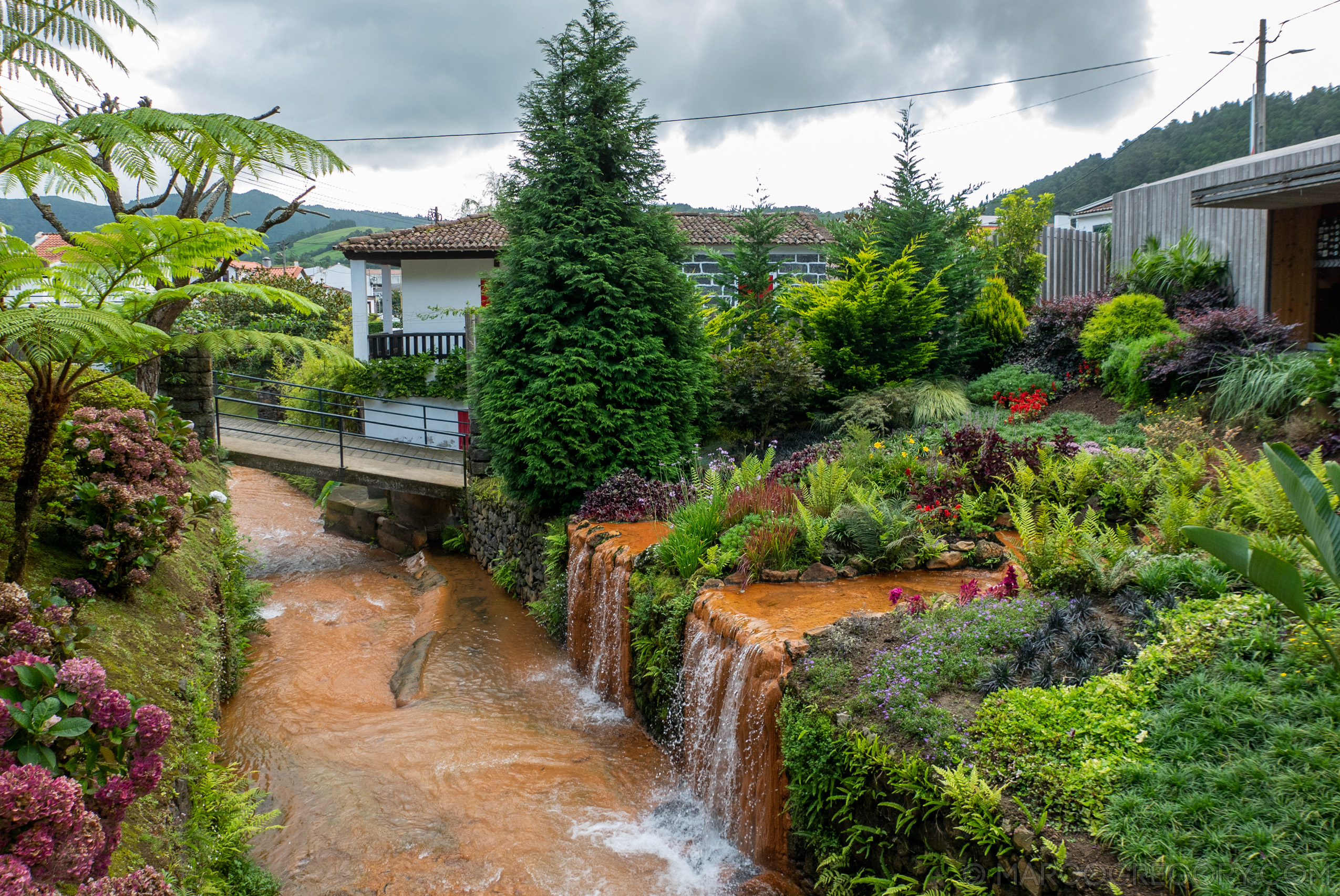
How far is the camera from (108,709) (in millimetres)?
2658

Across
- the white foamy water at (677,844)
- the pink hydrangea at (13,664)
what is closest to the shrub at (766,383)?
the white foamy water at (677,844)

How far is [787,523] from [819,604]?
40.9 inches

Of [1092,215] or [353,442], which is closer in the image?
[353,442]

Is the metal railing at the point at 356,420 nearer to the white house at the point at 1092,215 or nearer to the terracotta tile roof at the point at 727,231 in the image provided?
the terracotta tile roof at the point at 727,231

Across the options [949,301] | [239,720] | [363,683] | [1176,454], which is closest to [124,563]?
[239,720]

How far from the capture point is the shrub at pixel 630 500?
29.9ft

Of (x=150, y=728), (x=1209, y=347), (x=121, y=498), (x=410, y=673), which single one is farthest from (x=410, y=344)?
(x=150, y=728)

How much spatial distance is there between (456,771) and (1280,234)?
→ 11.8 metres

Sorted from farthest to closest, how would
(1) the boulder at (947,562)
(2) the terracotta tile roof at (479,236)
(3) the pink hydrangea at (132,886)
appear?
(2) the terracotta tile roof at (479,236), (1) the boulder at (947,562), (3) the pink hydrangea at (132,886)

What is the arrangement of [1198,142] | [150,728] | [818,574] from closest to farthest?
[150,728] → [818,574] → [1198,142]

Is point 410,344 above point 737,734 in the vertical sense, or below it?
above

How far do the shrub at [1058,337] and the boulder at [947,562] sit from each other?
21.1ft

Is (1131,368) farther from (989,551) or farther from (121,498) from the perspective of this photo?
(121,498)

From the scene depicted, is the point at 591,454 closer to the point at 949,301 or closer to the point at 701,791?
the point at 701,791
